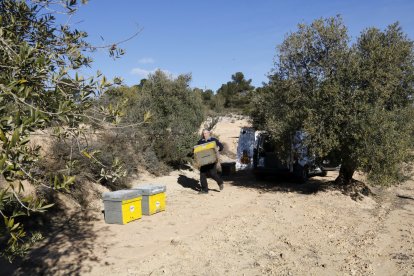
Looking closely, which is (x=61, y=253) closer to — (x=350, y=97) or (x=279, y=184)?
(x=350, y=97)

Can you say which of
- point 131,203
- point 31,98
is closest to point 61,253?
point 131,203

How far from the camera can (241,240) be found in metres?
7.11

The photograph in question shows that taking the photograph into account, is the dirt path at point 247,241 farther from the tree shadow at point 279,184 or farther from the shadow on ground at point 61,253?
the tree shadow at point 279,184

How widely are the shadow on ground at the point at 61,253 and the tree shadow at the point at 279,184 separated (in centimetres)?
646

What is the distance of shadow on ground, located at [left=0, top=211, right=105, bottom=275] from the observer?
5.72 metres

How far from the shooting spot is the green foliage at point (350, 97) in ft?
31.9

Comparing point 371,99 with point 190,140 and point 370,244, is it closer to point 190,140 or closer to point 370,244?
point 370,244

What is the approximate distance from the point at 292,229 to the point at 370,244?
153cm

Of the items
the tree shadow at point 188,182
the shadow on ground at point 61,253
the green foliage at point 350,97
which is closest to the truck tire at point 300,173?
the green foliage at point 350,97

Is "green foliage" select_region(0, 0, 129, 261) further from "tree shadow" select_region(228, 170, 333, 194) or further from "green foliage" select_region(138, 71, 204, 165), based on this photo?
"green foliage" select_region(138, 71, 204, 165)

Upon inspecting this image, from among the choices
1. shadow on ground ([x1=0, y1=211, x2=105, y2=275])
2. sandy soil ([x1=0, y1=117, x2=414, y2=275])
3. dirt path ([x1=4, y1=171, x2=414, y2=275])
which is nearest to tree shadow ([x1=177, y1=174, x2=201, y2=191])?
sandy soil ([x1=0, y1=117, x2=414, y2=275])

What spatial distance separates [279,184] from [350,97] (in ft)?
15.8

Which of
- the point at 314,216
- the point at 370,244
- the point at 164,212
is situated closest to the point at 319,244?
the point at 370,244

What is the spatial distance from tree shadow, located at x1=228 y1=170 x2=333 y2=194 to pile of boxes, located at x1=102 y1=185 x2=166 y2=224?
4.65m
